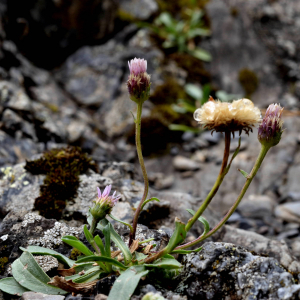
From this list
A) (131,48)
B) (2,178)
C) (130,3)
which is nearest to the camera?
(2,178)

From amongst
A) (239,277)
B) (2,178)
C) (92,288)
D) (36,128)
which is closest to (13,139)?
(36,128)

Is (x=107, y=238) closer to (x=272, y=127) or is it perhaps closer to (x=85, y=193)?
(x=85, y=193)

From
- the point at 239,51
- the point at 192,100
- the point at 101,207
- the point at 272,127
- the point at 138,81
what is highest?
the point at 138,81

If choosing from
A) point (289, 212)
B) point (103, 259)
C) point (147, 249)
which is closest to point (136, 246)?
point (147, 249)

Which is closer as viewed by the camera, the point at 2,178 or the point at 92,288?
the point at 92,288

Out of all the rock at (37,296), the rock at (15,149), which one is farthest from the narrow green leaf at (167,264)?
the rock at (15,149)

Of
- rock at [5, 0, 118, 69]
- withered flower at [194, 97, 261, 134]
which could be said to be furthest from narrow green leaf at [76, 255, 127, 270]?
rock at [5, 0, 118, 69]

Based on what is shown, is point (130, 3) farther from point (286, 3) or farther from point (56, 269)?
point (56, 269)

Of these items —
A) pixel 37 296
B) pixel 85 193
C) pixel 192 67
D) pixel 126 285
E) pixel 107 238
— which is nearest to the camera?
pixel 126 285
